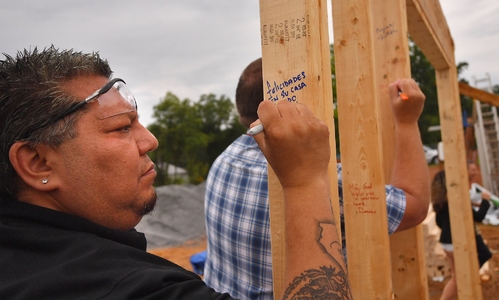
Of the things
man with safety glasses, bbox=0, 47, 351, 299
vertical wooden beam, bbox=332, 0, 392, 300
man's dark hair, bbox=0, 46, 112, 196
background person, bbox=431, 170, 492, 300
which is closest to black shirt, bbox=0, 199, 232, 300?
man with safety glasses, bbox=0, 47, 351, 299

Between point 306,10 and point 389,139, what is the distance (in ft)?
4.57

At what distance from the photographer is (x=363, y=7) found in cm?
178

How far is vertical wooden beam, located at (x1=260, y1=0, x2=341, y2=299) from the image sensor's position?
1.28 meters

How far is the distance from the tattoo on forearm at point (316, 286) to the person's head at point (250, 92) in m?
1.01

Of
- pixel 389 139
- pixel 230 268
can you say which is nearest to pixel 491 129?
pixel 389 139

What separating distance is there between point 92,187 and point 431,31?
3.06m

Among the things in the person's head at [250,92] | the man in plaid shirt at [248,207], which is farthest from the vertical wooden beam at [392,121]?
the person's head at [250,92]

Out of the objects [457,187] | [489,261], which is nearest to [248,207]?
[457,187]

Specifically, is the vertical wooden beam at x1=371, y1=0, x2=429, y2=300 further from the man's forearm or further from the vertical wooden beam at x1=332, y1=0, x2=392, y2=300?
the man's forearm

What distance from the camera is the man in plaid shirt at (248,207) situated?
1.73 meters

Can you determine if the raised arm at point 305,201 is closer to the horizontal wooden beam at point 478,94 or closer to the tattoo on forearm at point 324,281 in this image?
the tattoo on forearm at point 324,281

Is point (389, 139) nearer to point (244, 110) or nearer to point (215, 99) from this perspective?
point (244, 110)

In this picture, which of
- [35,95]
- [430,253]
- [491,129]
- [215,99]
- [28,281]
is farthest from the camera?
[215,99]

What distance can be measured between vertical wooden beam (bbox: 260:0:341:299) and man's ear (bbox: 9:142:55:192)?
2.24 feet
